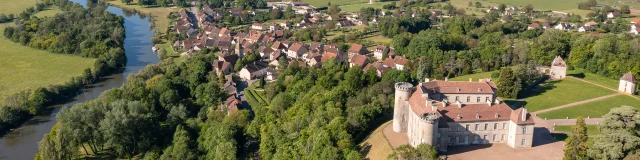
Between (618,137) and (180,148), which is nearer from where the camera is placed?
(618,137)

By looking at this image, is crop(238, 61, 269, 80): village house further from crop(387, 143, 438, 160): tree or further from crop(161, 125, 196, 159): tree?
crop(387, 143, 438, 160): tree

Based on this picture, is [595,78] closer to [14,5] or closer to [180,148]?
[180,148]

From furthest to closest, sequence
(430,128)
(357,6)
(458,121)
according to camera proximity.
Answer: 1. (357,6)
2. (458,121)
3. (430,128)

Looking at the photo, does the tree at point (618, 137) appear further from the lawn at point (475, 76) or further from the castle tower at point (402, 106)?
the lawn at point (475, 76)

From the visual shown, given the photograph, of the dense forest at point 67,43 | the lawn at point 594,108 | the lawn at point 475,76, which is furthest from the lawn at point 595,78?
the dense forest at point 67,43

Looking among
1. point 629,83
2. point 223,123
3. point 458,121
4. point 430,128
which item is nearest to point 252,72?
point 223,123
